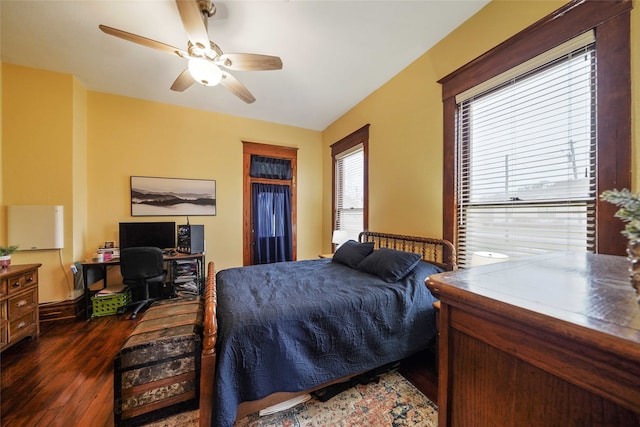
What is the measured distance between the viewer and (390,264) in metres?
2.12

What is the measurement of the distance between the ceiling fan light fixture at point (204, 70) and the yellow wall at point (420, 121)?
2.02 meters

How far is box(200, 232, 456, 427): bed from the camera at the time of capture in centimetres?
126

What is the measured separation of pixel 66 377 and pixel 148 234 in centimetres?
181

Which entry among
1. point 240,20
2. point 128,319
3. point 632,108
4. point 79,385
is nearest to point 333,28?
point 240,20

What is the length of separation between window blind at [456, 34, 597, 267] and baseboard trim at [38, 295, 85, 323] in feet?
14.5

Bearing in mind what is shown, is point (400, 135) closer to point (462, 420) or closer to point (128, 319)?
point (462, 420)

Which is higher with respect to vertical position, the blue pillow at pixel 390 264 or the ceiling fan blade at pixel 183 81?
the ceiling fan blade at pixel 183 81

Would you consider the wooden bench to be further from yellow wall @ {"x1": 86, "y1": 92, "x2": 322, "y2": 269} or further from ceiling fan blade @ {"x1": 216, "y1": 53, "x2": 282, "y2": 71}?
yellow wall @ {"x1": 86, "y1": 92, "x2": 322, "y2": 269}

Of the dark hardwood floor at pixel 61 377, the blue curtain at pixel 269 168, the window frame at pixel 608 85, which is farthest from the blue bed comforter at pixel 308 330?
the blue curtain at pixel 269 168

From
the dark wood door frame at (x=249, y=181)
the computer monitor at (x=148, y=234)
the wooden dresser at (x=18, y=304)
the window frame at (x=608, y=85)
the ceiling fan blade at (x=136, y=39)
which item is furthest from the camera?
the dark wood door frame at (x=249, y=181)

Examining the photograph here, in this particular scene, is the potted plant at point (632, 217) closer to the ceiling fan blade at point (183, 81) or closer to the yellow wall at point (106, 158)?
the ceiling fan blade at point (183, 81)

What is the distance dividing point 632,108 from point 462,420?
→ 1859 millimetres

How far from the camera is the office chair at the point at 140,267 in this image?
108 inches

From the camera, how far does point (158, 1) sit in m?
1.81
